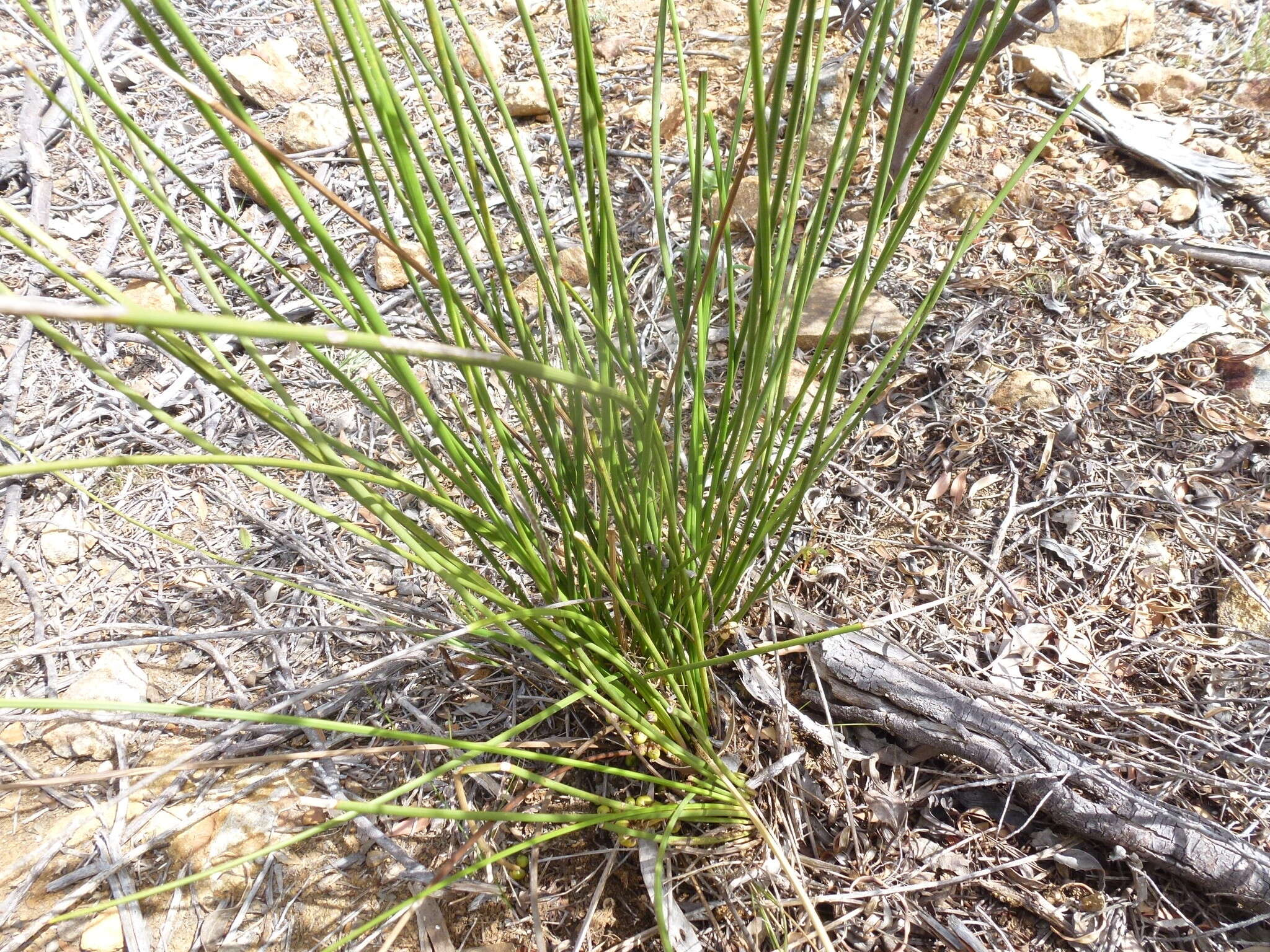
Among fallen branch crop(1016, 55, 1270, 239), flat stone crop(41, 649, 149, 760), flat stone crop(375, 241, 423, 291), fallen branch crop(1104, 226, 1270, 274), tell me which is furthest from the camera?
flat stone crop(375, 241, 423, 291)

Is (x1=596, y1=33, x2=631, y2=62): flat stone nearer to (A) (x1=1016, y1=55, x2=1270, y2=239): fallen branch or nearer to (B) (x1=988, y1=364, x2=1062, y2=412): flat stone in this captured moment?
(A) (x1=1016, y1=55, x2=1270, y2=239): fallen branch

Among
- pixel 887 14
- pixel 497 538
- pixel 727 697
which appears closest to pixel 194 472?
pixel 497 538

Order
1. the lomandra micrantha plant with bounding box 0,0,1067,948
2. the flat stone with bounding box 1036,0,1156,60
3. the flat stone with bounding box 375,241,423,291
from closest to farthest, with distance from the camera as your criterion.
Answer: the lomandra micrantha plant with bounding box 0,0,1067,948 < the flat stone with bounding box 375,241,423,291 < the flat stone with bounding box 1036,0,1156,60

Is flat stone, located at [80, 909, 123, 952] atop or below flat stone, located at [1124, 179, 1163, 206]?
below

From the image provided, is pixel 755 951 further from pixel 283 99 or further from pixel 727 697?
pixel 283 99

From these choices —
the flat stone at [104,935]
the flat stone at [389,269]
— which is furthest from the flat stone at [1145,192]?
the flat stone at [104,935]

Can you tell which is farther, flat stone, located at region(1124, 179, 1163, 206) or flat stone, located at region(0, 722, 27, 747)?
flat stone, located at region(1124, 179, 1163, 206)

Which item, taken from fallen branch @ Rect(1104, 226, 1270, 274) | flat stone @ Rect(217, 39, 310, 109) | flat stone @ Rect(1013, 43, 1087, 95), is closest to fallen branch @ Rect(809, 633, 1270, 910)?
fallen branch @ Rect(1104, 226, 1270, 274)
